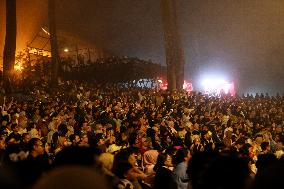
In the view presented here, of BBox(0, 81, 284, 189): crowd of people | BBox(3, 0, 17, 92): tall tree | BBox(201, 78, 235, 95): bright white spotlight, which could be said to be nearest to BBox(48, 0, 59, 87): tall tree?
BBox(0, 81, 284, 189): crowd of people

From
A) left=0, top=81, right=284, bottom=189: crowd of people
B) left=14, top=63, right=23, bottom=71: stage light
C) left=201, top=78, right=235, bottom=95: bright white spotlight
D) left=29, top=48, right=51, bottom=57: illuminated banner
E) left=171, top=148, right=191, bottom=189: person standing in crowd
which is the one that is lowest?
left=171, top=148, right=191, bottom=189: person standing in crowd

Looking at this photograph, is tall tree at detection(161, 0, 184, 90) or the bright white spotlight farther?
the bright white spotlight

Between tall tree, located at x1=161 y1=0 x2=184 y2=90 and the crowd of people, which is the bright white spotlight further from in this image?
the crowd of people

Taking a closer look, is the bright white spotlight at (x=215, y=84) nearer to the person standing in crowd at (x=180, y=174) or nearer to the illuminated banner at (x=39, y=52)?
the illuminated banner at (x=39, y=52)

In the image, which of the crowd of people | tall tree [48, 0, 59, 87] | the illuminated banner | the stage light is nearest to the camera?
the crowd of people

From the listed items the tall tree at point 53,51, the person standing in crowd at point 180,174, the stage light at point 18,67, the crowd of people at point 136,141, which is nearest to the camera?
the crowd of people at point 136,141

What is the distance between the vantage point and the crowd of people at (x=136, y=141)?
7.92 feet

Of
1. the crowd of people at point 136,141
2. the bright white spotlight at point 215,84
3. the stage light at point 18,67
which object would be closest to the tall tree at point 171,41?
the crowd of people at point 136,141

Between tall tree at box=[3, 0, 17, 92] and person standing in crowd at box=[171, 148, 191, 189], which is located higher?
tall tree at box=[3, 0, 17, 92]

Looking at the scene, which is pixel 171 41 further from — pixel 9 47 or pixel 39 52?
pixel 39 52

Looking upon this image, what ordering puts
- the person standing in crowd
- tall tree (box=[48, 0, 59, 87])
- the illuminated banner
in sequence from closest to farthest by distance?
the person standing in crowd → tall tree (box=[48, 0, 59, 87]) → the illuminated banner

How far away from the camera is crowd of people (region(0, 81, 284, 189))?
2414 mm

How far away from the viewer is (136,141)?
10.5 metres

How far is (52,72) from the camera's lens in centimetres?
2464
